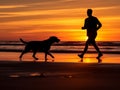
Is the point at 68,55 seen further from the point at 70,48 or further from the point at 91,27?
the point at 70,48

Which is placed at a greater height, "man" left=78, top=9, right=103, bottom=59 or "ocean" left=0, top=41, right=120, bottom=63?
"man" left=78, top=9, right=103, bottom=59

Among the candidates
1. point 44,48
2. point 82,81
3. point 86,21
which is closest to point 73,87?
point 82,81

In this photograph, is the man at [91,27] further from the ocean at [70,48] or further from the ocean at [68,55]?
the ocean at [70,48]

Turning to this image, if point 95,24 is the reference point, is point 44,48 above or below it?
below

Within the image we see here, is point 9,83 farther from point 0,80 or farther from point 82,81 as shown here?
point 82,81

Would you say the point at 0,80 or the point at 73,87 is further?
the point at 0,80

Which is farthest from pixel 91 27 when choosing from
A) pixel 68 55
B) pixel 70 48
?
pixel 70 48

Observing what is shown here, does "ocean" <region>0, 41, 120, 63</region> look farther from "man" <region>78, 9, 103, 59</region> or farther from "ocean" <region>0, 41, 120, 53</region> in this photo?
"man" <region>78, 9, 103, 59</region>

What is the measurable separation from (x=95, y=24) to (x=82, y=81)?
948cm

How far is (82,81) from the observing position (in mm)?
9570

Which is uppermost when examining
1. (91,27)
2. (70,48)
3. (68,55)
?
(91,27)

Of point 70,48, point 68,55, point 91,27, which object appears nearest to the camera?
point 91,27

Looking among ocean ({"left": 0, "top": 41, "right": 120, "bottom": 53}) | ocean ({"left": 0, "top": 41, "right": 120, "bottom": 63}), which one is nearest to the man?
ocean ({"left": 0, "top": 41, "right": 120, "bottom": 63})

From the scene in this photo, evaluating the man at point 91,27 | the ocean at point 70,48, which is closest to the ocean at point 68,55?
the ocean at point 70,48
